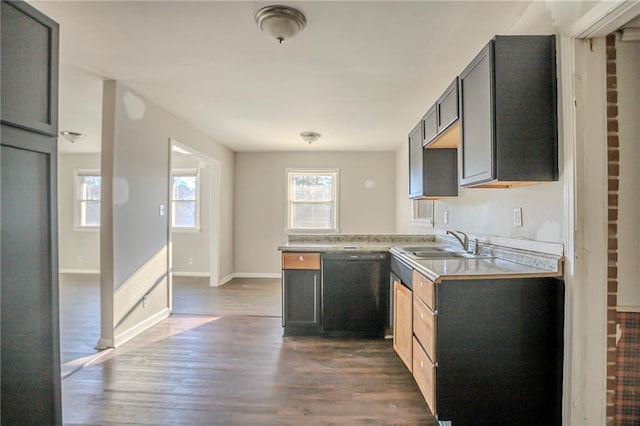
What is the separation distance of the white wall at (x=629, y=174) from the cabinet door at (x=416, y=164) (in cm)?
152

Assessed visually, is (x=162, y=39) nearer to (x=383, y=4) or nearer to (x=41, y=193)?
(x=41, y=193)

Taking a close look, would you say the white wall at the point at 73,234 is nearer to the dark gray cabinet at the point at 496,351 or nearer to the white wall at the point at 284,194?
the white wall at the point at 284,194

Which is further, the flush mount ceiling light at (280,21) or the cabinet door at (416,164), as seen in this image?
the cabinet door at (416,164)

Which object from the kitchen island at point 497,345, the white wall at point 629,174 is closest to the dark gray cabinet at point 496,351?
the kitchen island at point 497,345

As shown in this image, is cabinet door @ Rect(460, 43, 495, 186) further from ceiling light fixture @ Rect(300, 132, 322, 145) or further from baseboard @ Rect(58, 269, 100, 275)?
baseboard @ Rect(58, 269, 100, 275)

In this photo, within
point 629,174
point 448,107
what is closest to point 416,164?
point 448,107

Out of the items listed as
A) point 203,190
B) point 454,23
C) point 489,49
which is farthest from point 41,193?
A: point 203,190

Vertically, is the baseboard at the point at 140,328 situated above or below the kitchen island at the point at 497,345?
below

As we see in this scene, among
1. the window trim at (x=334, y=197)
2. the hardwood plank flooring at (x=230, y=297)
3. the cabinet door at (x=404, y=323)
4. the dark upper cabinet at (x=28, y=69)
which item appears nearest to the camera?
the dark upper cabinet at (x=28, y=69)

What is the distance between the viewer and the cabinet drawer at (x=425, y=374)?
5.66 ft

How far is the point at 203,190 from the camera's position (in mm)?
6309

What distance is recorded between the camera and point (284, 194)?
6.30 m

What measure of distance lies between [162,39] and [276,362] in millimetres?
2589

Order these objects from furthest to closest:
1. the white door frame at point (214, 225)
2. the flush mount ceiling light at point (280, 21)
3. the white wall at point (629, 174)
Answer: the white door frame at point (214, 225) → the flush mount ceiling light at point (280, 21) → the white wall at point (629, 174)
